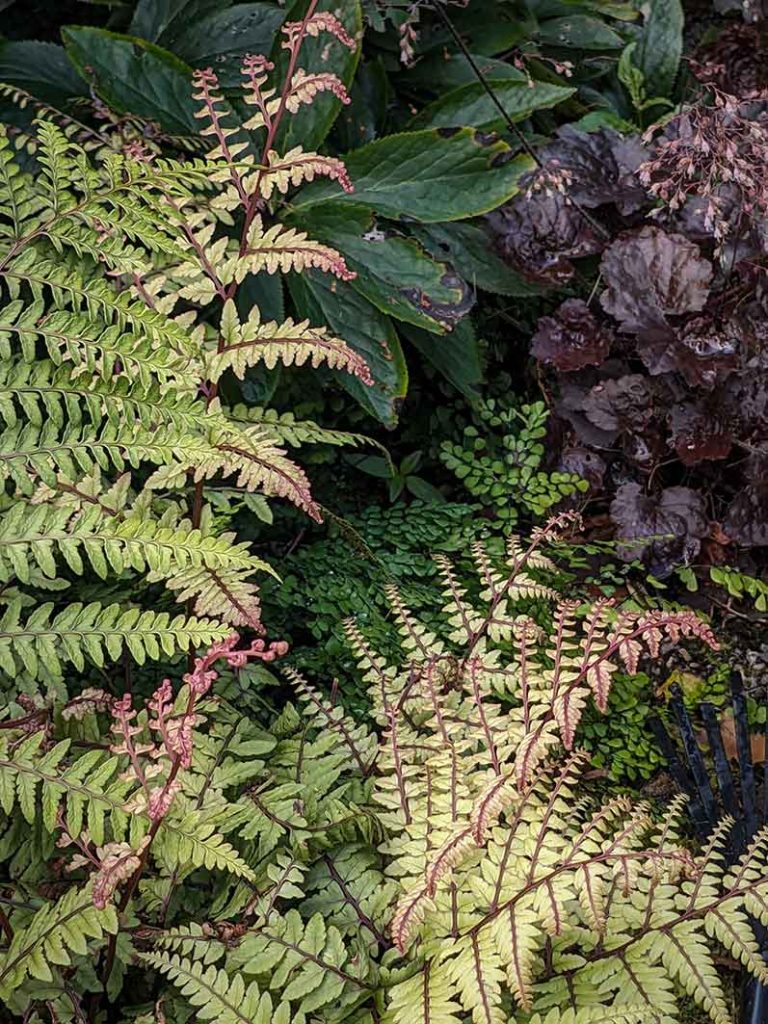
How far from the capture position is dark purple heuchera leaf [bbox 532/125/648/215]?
2.61 m

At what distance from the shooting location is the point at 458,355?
2602 mm

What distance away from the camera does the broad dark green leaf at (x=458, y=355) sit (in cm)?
260

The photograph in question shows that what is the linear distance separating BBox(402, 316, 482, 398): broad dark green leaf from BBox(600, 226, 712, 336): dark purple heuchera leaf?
354mm

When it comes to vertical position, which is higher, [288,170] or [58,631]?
[288,170]

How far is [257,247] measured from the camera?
1.47m

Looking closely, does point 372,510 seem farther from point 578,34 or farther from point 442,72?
point 578,34

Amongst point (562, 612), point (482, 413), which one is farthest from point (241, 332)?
point (482, 413)

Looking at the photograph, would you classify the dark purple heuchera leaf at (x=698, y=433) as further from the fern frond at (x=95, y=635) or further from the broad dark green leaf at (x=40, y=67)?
the broad dark green leaf at (x=40, y=67)

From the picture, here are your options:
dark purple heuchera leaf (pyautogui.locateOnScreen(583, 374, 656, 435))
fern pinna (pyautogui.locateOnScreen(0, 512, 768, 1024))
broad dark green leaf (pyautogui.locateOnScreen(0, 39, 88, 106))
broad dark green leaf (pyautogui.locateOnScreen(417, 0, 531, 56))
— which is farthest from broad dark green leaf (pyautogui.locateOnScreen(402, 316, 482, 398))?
broad dark green leaf (pyautogui.locateOnScreen(0, 39, 88, 106))

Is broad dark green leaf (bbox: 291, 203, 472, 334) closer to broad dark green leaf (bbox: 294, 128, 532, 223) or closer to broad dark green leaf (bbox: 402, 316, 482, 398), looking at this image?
broad dark green leaf (bbox: 294, 128, 532, 223)

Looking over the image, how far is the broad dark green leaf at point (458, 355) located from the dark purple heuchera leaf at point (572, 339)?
16 cm

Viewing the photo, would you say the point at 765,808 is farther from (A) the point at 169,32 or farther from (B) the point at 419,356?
(A) the point at 169,32

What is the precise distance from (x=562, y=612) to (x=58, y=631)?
28.3 inches

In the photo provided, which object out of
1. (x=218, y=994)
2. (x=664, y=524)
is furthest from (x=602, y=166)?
(x=218, y=994)
